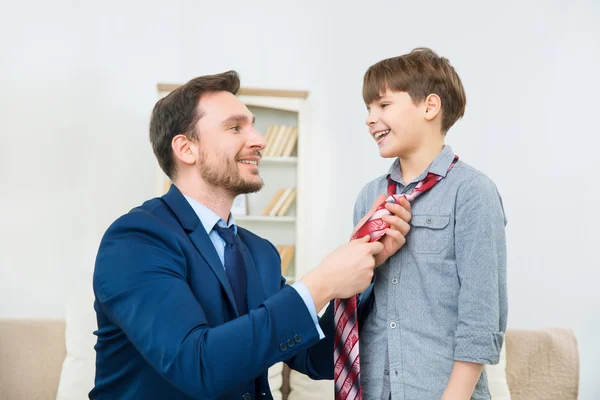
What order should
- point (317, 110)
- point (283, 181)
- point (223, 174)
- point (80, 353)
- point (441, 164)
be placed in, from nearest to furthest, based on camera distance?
point (441, 164) → point (223, 174) → point (80, 353) → point (283, 181) → point (317, 110)

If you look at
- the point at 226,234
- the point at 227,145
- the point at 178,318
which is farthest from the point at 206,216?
the point at 178,318

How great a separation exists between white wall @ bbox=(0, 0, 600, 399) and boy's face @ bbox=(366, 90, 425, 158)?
7.71 ft

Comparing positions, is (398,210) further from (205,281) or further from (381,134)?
(205,281)

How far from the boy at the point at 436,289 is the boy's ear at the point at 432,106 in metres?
0.02

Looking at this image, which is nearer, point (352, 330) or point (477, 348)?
point (477, 348)

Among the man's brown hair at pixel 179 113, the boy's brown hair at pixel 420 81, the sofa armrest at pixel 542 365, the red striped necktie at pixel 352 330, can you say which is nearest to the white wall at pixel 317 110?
the sofa armrest at pixel 542 365

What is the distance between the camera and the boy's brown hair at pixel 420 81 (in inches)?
62.7

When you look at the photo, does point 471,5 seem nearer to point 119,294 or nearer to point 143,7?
point 143,7

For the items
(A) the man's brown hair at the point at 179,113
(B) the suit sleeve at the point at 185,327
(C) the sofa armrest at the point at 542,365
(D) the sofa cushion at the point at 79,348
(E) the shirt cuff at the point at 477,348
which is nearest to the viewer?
(B) the suit sleeve at the point at 185,327

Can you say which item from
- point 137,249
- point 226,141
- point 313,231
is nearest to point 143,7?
point 313,231

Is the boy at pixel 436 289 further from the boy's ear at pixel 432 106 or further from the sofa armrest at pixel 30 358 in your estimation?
the sofa armrest at pixel 30 358

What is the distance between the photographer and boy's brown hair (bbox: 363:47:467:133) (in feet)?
5.23

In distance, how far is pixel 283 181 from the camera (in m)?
3.73

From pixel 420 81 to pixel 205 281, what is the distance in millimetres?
739
